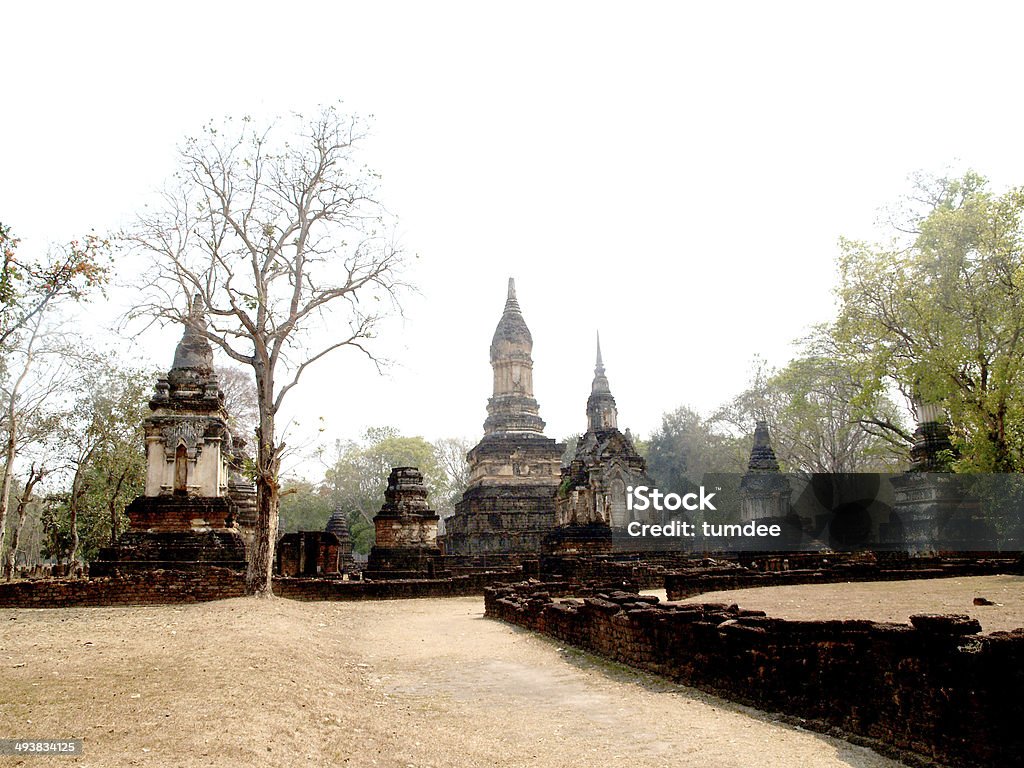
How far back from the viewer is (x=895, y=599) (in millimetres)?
12703

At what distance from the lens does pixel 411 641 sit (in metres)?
→ 12.3

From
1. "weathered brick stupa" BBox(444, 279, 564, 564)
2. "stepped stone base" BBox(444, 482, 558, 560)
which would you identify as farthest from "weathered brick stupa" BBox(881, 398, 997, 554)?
"weathered brick stupa" BBox(444, 279, 564, 564)

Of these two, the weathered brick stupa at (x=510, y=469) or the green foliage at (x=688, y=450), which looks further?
the green foliage at (x=688, y=450)

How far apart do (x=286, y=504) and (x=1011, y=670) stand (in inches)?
2489

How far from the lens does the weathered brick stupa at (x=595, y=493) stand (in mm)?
29047

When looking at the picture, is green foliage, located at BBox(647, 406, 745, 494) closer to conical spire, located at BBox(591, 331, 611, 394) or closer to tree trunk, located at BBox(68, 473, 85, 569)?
conical spire, located at BBox(591, 331, 611, 394)

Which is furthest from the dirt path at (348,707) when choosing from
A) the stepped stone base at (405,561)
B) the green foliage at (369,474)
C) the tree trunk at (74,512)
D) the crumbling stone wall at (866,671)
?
the green foliage at (369,474)

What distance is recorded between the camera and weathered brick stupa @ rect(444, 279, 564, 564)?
37.4 m

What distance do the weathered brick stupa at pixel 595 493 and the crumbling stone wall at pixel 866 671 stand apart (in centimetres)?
2005

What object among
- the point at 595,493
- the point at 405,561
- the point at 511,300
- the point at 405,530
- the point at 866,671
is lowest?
the point at 405,561

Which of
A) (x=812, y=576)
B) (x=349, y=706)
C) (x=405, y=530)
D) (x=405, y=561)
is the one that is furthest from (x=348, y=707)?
(x=405, y=530)

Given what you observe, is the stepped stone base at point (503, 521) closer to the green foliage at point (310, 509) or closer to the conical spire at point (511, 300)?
the conical spire at point (511, 300)

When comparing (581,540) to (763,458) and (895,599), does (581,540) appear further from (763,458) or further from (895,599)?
(895,599)

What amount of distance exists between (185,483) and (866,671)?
763 inches
